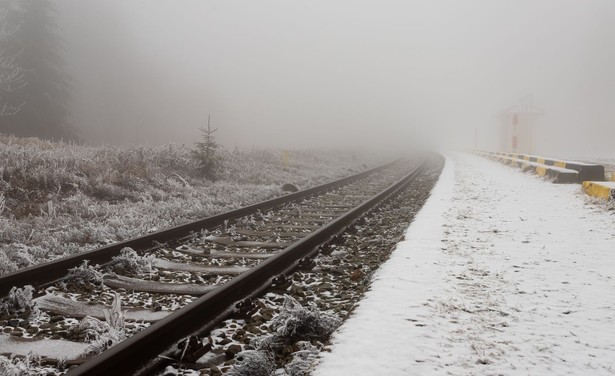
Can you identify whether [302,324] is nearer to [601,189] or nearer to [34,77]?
[601,189]

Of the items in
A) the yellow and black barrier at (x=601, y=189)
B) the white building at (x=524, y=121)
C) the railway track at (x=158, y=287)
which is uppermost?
the white building at (x=524, y=121)

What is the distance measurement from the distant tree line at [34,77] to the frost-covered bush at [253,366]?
3018 cm

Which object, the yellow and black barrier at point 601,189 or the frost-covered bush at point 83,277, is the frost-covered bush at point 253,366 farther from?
the yellow and black barrier at point 601,189

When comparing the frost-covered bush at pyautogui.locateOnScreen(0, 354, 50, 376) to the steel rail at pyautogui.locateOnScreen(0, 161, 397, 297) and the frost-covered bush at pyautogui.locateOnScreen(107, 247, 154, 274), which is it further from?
the frost-covered bush at pyautogui.locateOnScreen(107, 247, 154, 274)

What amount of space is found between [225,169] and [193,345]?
1187cm

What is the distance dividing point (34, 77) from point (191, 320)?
31.9 meters

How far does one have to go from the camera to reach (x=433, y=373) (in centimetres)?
236

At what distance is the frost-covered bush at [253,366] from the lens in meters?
2.45

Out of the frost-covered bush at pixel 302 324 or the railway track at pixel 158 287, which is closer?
the railway track at pixel 158 287

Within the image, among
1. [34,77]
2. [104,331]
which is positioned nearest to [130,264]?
[104,331]

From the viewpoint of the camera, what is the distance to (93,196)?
889 centimetres

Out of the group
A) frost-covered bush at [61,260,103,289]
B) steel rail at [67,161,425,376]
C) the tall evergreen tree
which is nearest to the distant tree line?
the tall evergreen tree

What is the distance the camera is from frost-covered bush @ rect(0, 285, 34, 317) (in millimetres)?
3385

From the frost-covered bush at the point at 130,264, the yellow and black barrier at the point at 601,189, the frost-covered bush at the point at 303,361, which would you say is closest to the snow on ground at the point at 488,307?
the frost-covered bush at the point at 303,361
